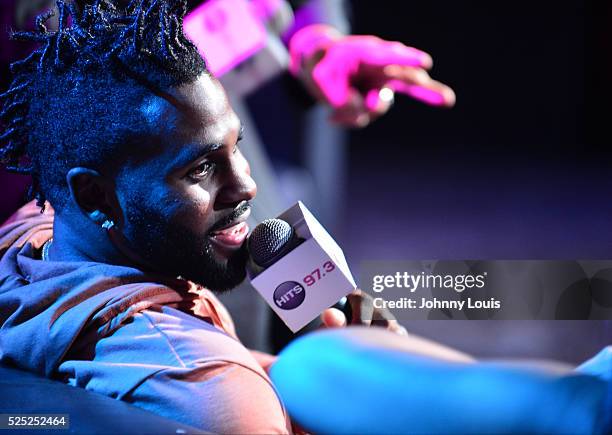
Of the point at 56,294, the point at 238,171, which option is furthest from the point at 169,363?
the point at 238,171

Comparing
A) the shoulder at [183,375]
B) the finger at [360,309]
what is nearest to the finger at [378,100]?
the finger at [360,309]

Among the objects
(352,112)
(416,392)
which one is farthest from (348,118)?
(416,392)

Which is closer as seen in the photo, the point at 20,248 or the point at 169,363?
the point at 169,363

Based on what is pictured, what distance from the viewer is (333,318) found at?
1.33m

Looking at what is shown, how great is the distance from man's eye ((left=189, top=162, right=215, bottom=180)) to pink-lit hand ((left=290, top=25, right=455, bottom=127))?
7.06 feet

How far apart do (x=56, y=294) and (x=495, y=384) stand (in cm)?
89

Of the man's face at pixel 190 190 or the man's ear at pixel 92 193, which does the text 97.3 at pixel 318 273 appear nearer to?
the man's face at pixel 190 190

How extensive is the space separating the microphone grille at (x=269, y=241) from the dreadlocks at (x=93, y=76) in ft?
0.82

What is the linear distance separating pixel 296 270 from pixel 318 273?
3 cm

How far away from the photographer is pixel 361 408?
44 centimetres

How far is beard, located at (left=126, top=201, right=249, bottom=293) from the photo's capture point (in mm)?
1224

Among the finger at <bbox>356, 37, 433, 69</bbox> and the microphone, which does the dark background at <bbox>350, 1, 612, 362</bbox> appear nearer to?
the finger at <bbox>356, 37, 433, 69</bbox>

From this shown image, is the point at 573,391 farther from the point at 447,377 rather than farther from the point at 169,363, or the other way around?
the point at 169,363

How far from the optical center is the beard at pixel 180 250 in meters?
1.22
